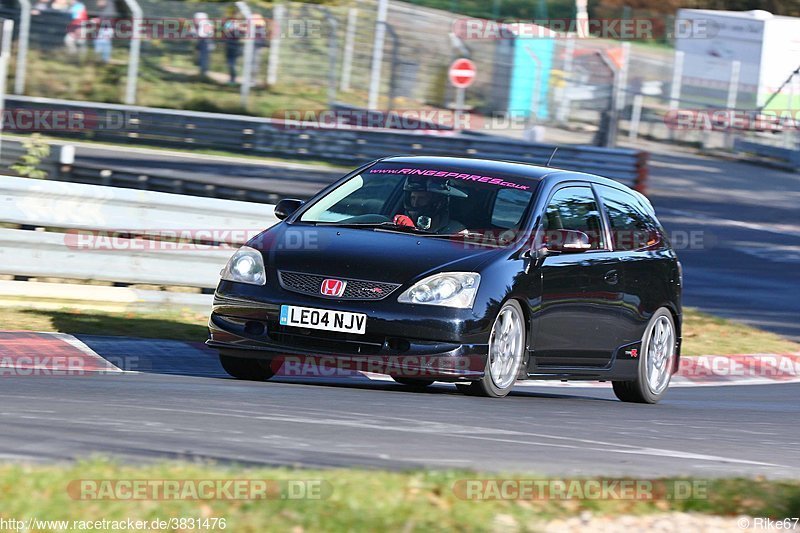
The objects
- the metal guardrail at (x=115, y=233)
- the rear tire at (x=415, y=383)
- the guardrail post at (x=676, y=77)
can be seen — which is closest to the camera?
the rear tire at (x=415, y=383)

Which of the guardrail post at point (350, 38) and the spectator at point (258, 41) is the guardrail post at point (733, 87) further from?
the spectator at point (258, 41)

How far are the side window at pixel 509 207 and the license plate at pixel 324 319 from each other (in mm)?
1309

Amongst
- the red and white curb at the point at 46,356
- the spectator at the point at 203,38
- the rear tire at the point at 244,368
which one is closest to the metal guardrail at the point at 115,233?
the red and white curb at the point at 46,356

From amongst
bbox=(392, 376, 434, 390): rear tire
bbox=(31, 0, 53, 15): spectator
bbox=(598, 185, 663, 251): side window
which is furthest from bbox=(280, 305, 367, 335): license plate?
bbox=(31, 0, 53, 15): spectator

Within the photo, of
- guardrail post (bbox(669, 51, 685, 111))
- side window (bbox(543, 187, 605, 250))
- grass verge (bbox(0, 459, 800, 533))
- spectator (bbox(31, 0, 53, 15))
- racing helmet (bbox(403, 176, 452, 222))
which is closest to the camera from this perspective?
grass verge (bbox(0, 459, 800, 533))

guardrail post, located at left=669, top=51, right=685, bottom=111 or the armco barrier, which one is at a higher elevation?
guardrail post, located at left=669, top=51, right=685, bottom=111

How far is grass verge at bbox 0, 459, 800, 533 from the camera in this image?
4590mm

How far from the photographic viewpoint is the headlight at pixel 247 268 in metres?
8.97

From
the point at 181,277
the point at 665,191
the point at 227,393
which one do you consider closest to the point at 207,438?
the point at 227,393

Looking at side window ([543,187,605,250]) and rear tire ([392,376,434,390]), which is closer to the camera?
side window ([543,187,605,250])

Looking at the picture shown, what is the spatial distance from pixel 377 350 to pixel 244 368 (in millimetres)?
1186

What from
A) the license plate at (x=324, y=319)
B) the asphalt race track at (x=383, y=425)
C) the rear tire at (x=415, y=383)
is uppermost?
the license plate at (x=324, y=319)

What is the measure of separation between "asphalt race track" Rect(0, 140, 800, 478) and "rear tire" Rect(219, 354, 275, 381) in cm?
9

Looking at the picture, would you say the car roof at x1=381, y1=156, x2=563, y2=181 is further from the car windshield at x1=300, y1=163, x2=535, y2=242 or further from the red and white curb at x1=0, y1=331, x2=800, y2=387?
the red and white curb at x1=0, y1=331, x2=800, y2=387
